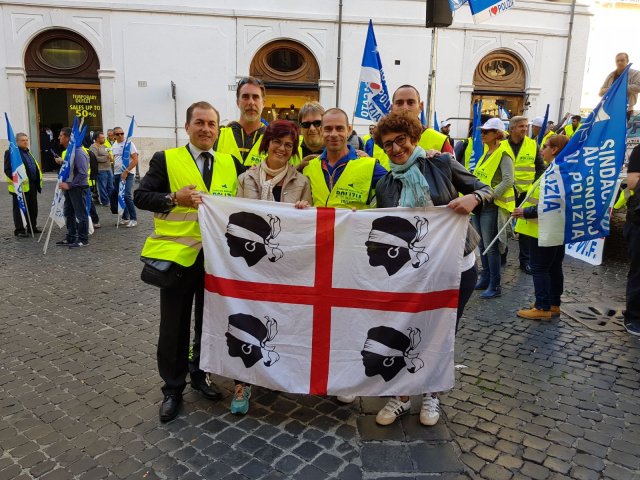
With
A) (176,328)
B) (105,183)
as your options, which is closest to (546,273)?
(176,328)

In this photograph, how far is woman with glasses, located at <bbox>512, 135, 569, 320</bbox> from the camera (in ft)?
16.8

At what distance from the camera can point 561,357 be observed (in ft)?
14.4

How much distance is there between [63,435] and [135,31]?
1646cm

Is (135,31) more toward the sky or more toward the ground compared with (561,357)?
more toward the sky

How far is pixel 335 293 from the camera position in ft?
10.6

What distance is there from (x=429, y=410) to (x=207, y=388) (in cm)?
156

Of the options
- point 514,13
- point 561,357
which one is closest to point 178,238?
point 561,357

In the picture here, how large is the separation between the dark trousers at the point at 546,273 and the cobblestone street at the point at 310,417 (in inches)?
10.6

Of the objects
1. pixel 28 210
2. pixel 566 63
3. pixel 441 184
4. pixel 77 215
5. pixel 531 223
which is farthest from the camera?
pixel 566 63

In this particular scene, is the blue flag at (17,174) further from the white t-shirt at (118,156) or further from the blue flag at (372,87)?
the blue flag at (372,87)

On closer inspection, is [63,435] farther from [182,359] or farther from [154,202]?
[154,202]

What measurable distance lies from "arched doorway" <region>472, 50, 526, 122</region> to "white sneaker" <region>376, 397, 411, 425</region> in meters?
17.6

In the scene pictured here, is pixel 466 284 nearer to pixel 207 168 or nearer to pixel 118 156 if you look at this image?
pixel 207 168

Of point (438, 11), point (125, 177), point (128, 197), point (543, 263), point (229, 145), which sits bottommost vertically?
point (128, 197)
